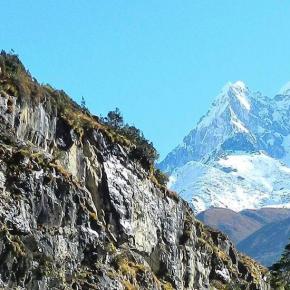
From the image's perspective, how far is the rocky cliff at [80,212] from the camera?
8012 centimetres

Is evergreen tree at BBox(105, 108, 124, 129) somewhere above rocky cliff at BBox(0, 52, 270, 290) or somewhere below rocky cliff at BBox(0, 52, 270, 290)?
above

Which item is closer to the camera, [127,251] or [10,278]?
[10,278]

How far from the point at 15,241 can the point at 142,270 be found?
27979mm

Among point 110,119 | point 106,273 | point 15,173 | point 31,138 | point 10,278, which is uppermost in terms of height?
point 110,119

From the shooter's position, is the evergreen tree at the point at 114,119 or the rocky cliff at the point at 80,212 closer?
the rocky cliff at the point at 80,212

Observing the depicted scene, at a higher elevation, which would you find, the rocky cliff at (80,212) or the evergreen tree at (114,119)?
the evergreen tree at (114,119)

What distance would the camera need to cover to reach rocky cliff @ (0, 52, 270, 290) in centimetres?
8012

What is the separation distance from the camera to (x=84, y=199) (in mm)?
94312

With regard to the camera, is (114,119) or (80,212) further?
(114,119)

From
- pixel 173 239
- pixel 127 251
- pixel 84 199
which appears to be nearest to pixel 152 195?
pixel 173 239

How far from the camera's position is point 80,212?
91188 millimetres

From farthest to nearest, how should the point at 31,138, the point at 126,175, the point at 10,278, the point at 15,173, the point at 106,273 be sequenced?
1. the point at 126,175
2. the point at 31,138
3. the point at 106,273
4. the point at 15,173
5. the point at 10,278

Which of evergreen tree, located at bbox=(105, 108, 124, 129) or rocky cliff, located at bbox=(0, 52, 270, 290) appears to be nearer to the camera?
rocky cliff, located at bbox=(0, 52, 270, 290)

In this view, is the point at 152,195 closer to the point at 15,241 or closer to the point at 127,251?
the point at 127,251
